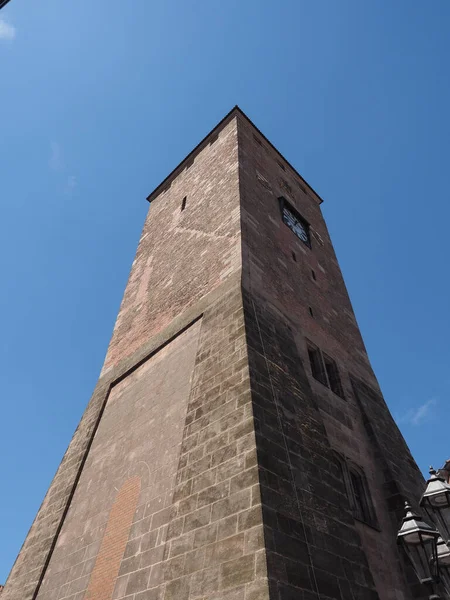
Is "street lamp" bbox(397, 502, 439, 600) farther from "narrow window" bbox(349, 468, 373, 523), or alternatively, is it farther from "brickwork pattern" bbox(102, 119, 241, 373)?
"brickwork pattern" bbox(102, 119, 241, 373)

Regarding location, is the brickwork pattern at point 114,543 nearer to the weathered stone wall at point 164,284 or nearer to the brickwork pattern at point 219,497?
the brickwork pattern at point 219,497

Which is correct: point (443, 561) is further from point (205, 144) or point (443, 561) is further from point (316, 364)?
point (205, 144)

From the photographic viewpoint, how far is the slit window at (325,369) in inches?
344

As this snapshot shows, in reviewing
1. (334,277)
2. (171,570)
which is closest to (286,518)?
(171,570)

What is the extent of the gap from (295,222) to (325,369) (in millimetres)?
5755

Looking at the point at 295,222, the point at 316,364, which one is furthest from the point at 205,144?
the point at 316,364

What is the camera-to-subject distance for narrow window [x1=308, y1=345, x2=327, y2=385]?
28.4 ft

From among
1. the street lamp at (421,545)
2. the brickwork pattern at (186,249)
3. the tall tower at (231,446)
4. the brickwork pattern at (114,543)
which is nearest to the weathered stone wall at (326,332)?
the tall tower at (231,446)

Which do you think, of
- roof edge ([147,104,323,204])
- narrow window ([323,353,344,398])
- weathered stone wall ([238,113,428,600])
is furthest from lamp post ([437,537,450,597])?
roof edge ([147,104,323,204])

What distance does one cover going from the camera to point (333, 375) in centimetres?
931

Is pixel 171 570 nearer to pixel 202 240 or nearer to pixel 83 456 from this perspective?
pixel 83 456

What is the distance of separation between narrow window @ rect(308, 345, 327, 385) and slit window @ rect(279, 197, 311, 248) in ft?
15.0

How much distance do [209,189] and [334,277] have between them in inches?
179

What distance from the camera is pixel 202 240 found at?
11094 millimetres
